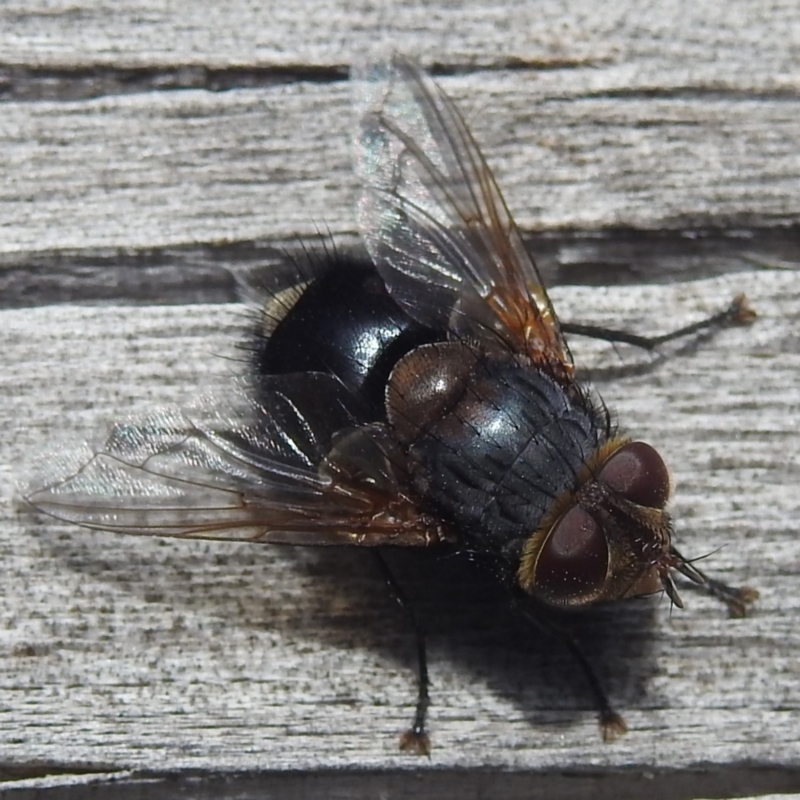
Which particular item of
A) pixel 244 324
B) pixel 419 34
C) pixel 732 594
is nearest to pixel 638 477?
pixel 732 594

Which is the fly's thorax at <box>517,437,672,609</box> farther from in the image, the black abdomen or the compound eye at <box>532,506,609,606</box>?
the black abdomen

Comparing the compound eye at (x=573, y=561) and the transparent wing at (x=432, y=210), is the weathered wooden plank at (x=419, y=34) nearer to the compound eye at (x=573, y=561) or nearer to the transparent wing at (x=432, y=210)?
the transparent wing at (x=432, y=210)

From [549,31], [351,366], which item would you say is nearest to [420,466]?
[351,366]

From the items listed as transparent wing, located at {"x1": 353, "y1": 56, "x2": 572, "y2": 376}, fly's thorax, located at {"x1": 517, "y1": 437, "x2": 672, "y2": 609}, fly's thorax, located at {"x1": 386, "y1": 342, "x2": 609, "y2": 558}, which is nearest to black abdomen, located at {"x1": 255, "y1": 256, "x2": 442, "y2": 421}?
fly's thorax, located at {"x1": 386, "y1": 342, "x2": 609, "y2": 558}

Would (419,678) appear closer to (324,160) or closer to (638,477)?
(638,477)

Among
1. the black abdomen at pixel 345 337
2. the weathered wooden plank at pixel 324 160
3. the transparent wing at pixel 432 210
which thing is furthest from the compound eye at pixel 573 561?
the weathered wooden plank at pixel 324 160

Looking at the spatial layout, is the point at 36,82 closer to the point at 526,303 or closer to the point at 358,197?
the point at 358,197
